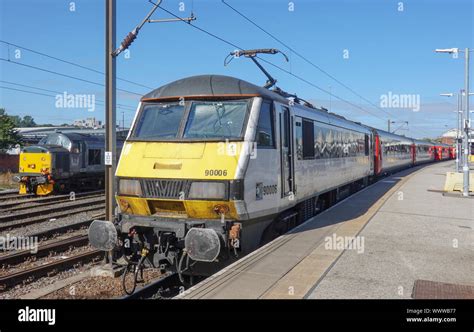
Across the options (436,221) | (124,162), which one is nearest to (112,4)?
(124,162)

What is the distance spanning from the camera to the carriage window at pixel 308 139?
961cm

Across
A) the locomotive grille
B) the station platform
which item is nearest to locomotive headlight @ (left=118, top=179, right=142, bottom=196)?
the locomotive grille

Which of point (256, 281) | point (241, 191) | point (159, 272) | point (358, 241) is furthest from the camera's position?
point (358, 241)

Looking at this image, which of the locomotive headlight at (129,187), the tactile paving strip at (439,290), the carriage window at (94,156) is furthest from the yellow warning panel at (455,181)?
the carriage window at (94,156)

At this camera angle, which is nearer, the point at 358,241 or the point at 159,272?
the point at 159,272

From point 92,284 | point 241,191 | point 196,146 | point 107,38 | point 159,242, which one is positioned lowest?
point 92,284

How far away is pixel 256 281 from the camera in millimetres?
5965

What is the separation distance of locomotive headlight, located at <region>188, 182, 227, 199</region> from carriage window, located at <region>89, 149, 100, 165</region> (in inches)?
694

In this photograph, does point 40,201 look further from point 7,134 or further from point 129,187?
point 7,134

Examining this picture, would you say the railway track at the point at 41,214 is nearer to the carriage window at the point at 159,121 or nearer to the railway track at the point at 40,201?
the railway track at the point at 40,201

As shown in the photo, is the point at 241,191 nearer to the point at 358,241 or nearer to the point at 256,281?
the point at 256,281

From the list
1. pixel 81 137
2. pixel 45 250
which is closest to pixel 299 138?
pixel 45 250

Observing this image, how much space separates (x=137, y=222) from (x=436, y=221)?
7848mm

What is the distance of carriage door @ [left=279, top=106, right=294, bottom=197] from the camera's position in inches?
320
